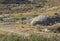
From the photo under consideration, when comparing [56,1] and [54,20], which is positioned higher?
[54,20]

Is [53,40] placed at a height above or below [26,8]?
above

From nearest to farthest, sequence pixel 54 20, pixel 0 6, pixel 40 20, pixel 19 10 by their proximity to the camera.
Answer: pixel 40 20 < pixel 54 20 < pixel 19 10 < pixel 0 6

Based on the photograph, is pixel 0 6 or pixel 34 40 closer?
pixel 34 40

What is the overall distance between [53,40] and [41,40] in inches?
26.4

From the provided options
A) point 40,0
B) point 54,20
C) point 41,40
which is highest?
point 41,40

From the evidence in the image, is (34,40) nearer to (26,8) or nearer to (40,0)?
(26,8)

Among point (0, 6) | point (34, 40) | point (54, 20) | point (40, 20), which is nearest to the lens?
point (34, 40)

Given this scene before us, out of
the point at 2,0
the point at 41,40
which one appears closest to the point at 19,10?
the point at 2,0

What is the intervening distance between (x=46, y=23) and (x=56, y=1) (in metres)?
40.9

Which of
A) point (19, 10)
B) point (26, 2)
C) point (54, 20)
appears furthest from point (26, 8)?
point (54, 20)

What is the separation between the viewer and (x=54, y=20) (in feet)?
130

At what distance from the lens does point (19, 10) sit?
224 feet

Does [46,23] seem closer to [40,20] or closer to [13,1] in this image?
[40,20]

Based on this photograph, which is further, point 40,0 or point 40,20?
point 40,0
